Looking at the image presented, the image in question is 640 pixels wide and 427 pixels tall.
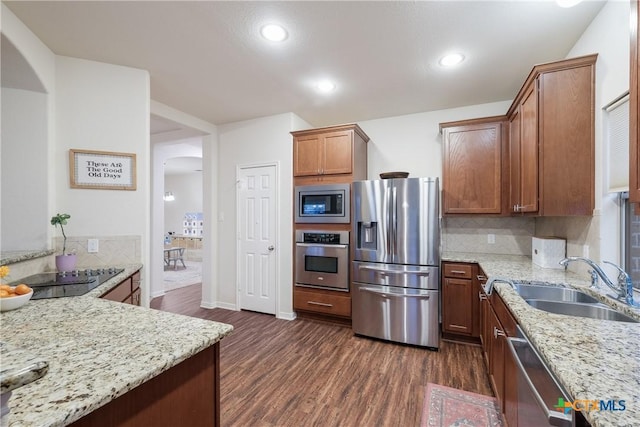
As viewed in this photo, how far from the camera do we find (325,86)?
A: 282cm

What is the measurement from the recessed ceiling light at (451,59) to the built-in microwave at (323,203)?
1485 mm

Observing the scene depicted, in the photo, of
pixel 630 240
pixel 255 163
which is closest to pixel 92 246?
pixel 255 163

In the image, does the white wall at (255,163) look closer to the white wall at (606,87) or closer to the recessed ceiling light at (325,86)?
the recessed ceiling light at (325,86)

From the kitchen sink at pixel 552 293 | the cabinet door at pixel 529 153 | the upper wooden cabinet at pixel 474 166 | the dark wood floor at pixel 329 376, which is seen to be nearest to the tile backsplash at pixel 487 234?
the upper wooden cabinet at pixel 474 166

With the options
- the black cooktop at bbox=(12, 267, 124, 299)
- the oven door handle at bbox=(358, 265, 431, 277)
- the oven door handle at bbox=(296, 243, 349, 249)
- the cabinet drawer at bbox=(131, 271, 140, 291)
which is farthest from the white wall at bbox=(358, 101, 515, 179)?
the black cooktop at bbox=(12, 267, 124, 299)

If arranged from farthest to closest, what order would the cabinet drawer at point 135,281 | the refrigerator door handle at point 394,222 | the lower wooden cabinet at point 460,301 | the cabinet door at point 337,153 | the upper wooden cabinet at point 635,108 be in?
the cabinet door at point 337,153 < the refrigerator door handle at point 394,222 < the lower wooden cabinet at point 460,301 < the cabinet drawer at point 135,281 < the upper wooden cabinet at point 635,108

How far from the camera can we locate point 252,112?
3.51 meters

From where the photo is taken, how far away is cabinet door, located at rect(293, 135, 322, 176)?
11.0ft

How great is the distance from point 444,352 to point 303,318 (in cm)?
166

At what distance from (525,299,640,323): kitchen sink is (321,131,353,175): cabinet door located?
7.10 feet

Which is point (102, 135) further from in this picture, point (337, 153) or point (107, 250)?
point (337, 153)

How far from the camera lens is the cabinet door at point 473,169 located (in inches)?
112

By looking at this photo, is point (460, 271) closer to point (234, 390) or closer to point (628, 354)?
point (628, 354)

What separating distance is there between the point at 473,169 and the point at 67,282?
12.1 ft
